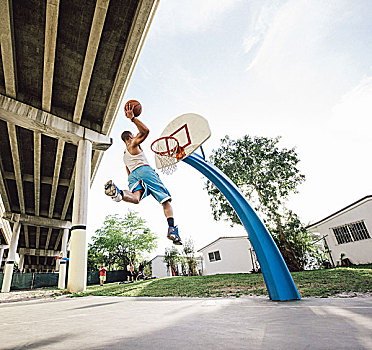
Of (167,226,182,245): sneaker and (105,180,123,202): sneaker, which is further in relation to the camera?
(167,226,182,245): sneaker

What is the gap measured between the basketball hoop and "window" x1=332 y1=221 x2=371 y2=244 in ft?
51.7

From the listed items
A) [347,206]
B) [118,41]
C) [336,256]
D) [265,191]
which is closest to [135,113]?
[118,41]

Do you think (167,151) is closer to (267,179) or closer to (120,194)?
(120,194)

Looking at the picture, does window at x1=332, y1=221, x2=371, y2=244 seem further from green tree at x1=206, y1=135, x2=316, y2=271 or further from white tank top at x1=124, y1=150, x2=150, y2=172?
white tank top at x1=124, y1=150, x2=150, y2=172

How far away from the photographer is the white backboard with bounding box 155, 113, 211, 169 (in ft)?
15.1

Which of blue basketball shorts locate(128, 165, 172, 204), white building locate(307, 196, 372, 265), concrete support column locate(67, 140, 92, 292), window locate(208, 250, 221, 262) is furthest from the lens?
window locate(208, 250, 221, 262)

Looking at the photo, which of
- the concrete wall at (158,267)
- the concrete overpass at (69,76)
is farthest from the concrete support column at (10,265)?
the concrete wall at (158,267)

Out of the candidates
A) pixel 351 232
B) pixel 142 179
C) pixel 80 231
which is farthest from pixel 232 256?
pixel 142 179

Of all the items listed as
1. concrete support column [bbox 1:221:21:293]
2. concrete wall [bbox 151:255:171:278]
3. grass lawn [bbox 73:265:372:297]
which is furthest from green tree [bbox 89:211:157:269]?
grass lawn [bbox 73:265:372:297]

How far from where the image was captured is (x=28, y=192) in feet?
59.9

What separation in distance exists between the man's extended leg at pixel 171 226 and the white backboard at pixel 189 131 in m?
0.99

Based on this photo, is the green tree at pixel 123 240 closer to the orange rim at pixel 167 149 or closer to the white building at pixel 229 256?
the white building at pixel 229 256

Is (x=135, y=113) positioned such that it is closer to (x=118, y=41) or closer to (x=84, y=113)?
Result: (x=118, y=41)

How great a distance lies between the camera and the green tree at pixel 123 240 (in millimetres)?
31906
